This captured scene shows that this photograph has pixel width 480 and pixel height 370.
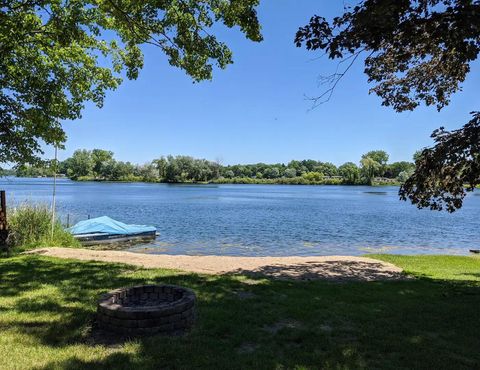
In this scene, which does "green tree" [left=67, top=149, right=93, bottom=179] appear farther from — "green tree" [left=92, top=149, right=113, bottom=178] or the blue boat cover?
the blue boat cover

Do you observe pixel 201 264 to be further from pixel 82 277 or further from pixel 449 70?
pixel 449 70

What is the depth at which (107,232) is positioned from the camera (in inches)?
806

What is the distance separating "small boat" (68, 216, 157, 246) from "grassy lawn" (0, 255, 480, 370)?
11711mm

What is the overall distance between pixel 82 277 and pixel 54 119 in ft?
20.1

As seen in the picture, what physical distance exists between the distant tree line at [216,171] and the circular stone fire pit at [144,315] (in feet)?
359

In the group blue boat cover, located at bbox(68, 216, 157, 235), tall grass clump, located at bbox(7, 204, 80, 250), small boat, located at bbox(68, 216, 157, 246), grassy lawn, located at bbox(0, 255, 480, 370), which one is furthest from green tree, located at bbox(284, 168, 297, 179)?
grassy lawn, located at bbox(0, 255, 480, 370)

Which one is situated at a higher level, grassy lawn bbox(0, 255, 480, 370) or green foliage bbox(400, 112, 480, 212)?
A: green foliage bbox(400, 112, 480, 212)

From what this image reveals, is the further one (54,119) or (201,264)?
(54,119)

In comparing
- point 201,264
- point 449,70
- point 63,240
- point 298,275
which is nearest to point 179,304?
point 298,275

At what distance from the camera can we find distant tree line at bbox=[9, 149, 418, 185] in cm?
12862

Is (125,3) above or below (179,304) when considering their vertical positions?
above

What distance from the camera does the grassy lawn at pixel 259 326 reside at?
4.05 metres

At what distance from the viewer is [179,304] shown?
489 centimetres

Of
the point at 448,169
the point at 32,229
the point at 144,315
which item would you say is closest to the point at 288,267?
the point at 448,169
